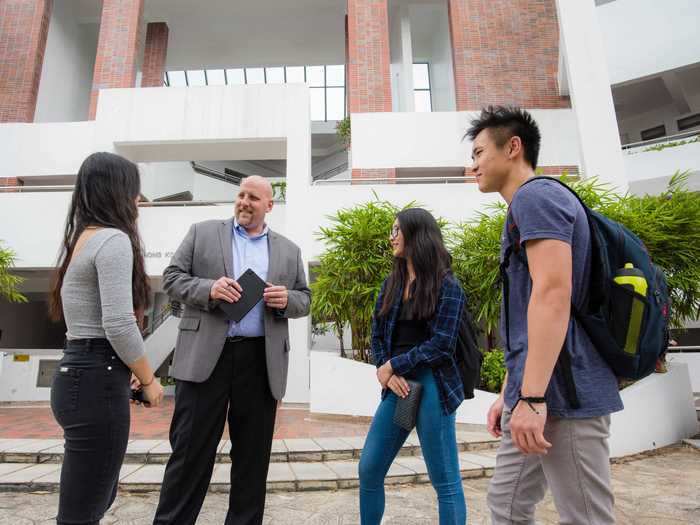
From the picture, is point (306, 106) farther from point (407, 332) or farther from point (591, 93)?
point (407, 332)

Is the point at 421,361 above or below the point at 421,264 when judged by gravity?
below

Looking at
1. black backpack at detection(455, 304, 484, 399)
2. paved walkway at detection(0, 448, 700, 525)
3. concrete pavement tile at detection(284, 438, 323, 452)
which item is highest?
black backpack at detection(455, 304, 484, 399)

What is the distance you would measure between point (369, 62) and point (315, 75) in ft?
41.2

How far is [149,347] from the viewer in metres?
9.74

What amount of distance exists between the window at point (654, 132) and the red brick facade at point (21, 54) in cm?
1859

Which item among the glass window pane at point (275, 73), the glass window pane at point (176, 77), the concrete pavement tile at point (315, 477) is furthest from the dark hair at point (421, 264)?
the glass window pane at point (176, 77)

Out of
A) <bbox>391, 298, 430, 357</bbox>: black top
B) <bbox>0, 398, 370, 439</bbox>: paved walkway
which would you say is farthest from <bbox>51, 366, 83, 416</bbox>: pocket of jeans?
<bbox>0, 398, 370, 439</bbox>: paved walkway

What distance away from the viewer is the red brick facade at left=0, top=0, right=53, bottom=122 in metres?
10.5

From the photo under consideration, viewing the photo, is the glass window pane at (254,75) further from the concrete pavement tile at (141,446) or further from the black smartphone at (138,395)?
the black smartphone at (138,395)

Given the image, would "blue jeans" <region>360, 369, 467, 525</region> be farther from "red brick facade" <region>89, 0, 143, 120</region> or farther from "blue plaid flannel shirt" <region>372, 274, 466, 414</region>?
"red brick facade" <region>89, 0, 143, 120</region>

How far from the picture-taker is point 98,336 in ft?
4.37

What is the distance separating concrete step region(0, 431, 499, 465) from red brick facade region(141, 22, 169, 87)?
11083mm

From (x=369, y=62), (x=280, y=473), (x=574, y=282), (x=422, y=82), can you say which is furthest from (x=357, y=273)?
(x=422, y=82)

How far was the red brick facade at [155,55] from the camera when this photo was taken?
12.4 m
